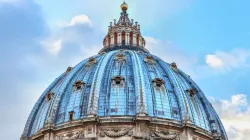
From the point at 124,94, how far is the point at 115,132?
531 centimetres

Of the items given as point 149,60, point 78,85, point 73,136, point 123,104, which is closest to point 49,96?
point 78,85

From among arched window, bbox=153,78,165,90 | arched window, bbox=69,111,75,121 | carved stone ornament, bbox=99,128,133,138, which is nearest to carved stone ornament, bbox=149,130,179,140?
carved stone ornament, bbox=99,128,133,138

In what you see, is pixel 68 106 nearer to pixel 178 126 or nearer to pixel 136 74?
pixel 136 74

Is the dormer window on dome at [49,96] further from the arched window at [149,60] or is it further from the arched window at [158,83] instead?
the arched window at [158,83]

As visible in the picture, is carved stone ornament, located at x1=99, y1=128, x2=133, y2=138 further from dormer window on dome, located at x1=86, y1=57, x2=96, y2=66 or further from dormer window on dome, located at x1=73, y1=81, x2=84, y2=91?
dormer window on dome, located at x1=86, y1=57, x2=96, y2=66

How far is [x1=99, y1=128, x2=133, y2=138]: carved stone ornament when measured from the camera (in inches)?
1750

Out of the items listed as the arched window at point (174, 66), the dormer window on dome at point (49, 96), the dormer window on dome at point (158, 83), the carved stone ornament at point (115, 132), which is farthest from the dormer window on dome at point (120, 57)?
the carved stone ornament at point (115, 132)

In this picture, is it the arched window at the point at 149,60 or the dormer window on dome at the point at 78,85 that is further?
the arched window at the point at 149,60

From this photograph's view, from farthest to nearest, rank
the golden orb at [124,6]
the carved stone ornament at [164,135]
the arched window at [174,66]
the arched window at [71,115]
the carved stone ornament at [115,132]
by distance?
the golden orb at [124,6]
the arched window at [174,66]
the arched window at [71,115]
the carved stone ornament at [164,135]
the carved stone ornament at [115,132]

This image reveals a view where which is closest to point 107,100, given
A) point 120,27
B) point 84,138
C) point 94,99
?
point 94,99

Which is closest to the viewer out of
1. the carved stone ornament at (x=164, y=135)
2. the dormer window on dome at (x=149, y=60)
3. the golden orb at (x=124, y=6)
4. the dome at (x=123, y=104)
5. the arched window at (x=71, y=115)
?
the carved stone ornament at (x=164, y=135)

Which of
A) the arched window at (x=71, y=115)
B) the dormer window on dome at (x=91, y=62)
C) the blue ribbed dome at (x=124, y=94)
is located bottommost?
the arched window at (x=71, y=115)

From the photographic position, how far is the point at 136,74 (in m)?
51.0

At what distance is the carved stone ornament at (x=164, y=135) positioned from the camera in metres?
44.8
